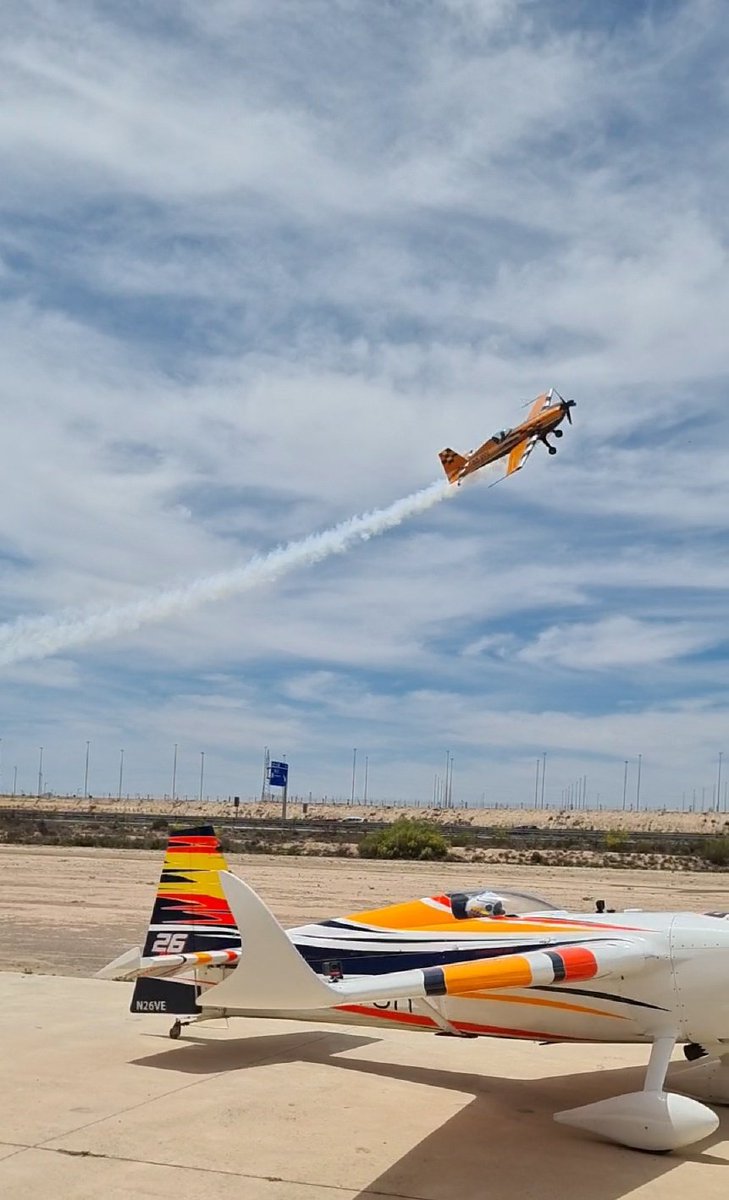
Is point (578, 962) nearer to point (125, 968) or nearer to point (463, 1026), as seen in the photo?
point (463, 1026)

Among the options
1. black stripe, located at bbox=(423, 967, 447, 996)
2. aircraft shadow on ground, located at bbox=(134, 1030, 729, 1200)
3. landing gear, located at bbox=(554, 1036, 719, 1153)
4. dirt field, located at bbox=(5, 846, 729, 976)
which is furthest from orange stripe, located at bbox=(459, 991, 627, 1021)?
dirt field, located at bbox=(5, 846, 729, 976)

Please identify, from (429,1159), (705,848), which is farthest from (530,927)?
(705,848)

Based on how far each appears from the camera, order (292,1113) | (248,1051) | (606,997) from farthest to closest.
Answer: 1. (248,1051)
2. (606,997)
3. (292,1113)

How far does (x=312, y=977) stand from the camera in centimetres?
858

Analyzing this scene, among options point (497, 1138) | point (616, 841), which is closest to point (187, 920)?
point (497, 1138)

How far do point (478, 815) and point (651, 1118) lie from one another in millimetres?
147929

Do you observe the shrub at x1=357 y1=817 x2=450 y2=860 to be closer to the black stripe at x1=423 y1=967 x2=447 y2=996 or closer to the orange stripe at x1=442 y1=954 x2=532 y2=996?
the orange stripe at x1=442 y1=954 x2=532 y2=996

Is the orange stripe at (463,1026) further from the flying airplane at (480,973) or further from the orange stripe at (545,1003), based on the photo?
the orange stripe at (545,1003)

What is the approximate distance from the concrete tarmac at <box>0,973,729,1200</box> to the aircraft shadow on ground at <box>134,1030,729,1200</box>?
2cm

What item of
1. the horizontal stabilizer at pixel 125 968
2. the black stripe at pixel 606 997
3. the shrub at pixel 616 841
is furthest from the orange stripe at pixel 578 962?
the shrub at pixel 616 841

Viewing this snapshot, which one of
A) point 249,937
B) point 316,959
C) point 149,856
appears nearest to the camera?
point 249,937

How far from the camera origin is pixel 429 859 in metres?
60.0

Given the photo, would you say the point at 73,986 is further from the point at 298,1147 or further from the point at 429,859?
the point at 429,859

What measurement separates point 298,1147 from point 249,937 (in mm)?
1866
